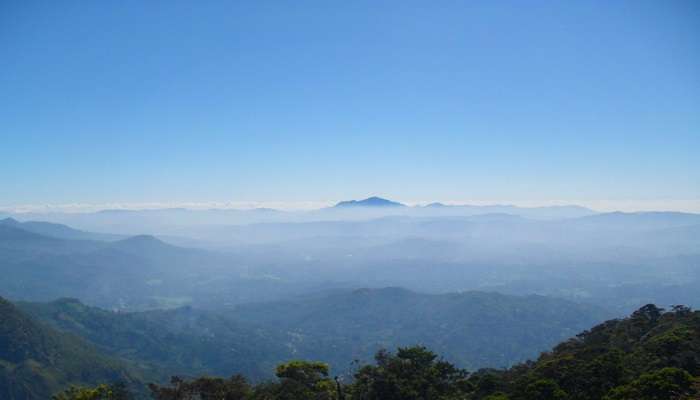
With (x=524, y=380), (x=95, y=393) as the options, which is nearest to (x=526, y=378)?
(x=524, y=380)

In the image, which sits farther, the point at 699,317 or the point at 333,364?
the point at 333,364

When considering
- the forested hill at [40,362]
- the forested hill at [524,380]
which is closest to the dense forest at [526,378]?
the forested hill at [524,380]

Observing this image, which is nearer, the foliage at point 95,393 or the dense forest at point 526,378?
the dense forest at point 526,378

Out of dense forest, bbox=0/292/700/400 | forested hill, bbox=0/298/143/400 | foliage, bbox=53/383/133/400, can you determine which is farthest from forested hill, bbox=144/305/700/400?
forested hill, bbox=0/298/143/400

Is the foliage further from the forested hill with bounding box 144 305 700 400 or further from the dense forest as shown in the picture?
the forested hill with bounding box 144 305 700 400

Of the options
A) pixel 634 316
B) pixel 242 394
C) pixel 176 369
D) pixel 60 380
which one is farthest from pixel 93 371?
pixel 634 316

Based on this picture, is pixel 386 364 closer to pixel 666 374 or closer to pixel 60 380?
pixel 666 374

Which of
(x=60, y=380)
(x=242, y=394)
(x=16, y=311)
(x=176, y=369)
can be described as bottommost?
(x=176, y=369)

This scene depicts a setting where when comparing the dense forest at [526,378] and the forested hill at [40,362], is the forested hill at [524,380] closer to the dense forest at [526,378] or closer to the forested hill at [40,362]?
the dense forest at [526,378]
